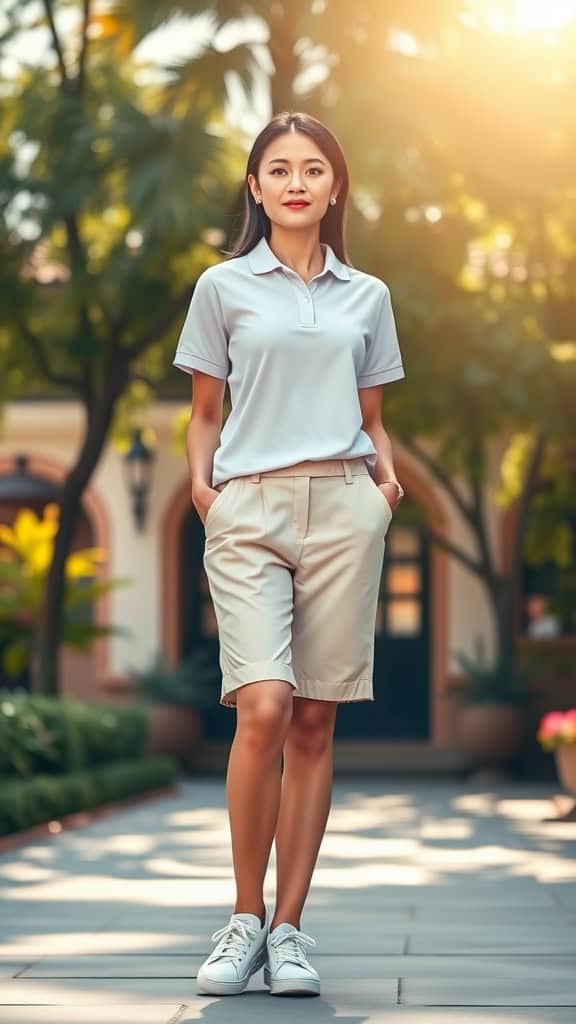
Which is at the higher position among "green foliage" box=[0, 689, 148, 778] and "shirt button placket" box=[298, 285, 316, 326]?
"shirt button placket" box=[298, 285, 316, 326]

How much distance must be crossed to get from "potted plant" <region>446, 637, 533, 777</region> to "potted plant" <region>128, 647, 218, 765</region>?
252 centimetres

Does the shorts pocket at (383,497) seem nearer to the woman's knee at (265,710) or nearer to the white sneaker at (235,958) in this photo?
the woman's knee at (265,710)

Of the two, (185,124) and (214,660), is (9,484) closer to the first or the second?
(185,124)

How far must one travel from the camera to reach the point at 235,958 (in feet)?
13.6

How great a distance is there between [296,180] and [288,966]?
1767 mm

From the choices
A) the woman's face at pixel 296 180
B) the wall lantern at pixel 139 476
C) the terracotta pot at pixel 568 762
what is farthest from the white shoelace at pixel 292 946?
the wall lantern at pixel 139 476

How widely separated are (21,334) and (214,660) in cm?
691

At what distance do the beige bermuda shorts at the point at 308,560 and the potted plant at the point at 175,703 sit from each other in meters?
13.6

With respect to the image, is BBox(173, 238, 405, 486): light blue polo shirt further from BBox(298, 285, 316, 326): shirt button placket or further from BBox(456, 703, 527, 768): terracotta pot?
BBox(456, 703, 527, 768): terracotta pot

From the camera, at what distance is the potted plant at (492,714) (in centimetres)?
1709

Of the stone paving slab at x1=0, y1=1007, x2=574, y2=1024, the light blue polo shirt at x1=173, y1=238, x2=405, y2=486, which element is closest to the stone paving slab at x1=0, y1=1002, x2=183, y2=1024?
the stone paving slab at x1=0, y1=1007, x2=574, y2=1024

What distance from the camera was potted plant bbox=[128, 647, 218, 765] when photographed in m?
18.0

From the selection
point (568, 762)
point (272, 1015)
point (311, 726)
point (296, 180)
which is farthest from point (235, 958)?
point (568, 762)

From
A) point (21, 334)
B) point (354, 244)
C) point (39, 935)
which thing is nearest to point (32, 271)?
point (21, 334)
